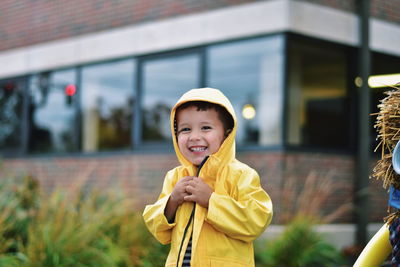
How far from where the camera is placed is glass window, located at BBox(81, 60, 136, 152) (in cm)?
1026

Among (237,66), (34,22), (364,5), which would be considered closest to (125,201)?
(237,66)

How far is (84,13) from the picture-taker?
10.7 metres

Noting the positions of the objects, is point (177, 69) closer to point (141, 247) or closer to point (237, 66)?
point (237, 66)

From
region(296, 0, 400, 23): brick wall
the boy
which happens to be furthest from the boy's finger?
region(296, 0, 400, 23): brick wall

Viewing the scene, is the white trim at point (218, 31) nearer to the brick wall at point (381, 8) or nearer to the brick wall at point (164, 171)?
the brick wall at point (381, 8)

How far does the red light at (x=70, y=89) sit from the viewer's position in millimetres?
10969

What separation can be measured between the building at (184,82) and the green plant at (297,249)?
1.02m

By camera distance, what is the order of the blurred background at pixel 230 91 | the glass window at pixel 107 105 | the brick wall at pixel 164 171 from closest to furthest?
the brick wall at pixel 164 171 → the blurred background at pixel 230 91 → the glass window at pixel 107 105

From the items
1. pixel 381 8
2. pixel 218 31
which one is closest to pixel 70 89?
pixel 218 31

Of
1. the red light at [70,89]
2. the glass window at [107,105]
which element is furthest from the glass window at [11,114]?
the glass window at [107,105]

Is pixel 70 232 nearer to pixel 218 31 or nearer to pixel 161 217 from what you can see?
pixel 161 217

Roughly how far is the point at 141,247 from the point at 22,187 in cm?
158

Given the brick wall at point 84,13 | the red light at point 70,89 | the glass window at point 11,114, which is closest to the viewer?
the brick wall at point 84,13

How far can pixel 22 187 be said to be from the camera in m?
6.95
